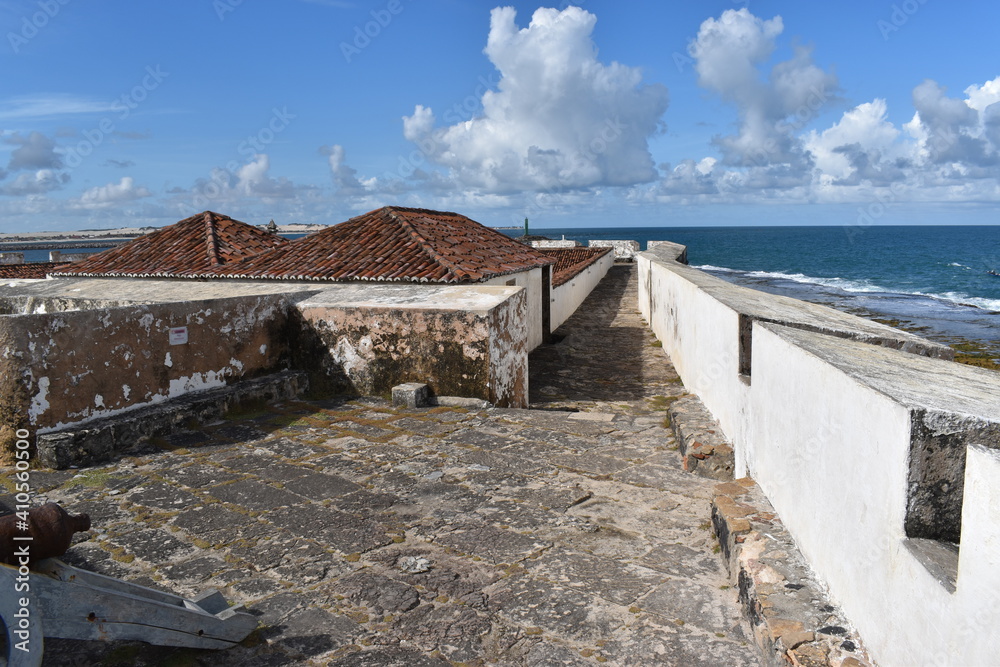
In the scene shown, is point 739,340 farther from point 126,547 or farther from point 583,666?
point 126,547

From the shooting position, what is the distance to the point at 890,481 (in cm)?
195

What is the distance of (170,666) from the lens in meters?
2.48

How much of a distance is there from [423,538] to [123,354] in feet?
10.3

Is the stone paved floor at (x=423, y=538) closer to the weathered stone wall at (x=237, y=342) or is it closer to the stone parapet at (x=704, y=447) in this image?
the stone parapet at (x=704, y=447)

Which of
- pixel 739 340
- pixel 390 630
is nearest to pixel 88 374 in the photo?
pixel 390 630

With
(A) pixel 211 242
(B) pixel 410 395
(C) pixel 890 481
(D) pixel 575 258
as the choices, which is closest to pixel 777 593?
(C) pixel 890 481

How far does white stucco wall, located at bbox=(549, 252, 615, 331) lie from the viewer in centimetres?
1528

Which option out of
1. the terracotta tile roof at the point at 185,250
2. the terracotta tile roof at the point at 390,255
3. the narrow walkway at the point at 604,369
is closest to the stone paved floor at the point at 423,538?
the narrow walkway at the point at 604,369

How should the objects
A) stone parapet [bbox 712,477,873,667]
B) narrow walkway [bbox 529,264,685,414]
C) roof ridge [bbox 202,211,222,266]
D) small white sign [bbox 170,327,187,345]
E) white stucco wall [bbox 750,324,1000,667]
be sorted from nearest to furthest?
white stucco wall [bbox 750,324,1000,667] < stone parapet [bbox 712,477,873,667] < small white sign [bbox 170,327,187,345] < narrow walkway [bbox 529,264,685,414] < roof ridge [bbox 202,211,222,266]

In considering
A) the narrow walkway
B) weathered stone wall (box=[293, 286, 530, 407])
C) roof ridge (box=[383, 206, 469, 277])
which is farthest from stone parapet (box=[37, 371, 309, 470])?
roof ridge (box=[383, 206, 469, 277])

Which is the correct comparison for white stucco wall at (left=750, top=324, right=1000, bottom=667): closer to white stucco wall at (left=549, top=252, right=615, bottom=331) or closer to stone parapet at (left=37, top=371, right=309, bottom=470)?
stone parapet at (left=37, top=371, right=309, bottom=470)

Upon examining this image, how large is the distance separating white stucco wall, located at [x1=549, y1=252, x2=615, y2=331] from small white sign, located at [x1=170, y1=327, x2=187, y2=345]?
943 cm

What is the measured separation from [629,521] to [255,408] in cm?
379

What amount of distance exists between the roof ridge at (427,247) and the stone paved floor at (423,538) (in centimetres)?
382
